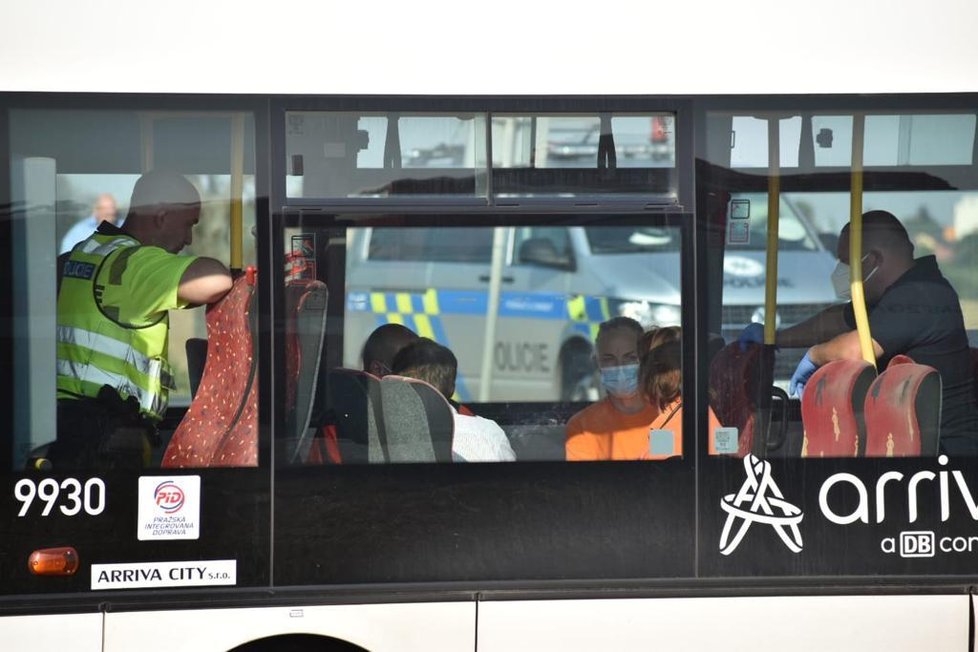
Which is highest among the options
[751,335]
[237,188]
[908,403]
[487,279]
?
[237,188]

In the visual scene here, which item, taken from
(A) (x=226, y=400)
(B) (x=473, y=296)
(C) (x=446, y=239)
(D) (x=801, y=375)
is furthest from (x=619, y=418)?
(B) (x=473, y=296)

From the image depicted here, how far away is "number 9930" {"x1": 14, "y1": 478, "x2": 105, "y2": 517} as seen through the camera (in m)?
4.03

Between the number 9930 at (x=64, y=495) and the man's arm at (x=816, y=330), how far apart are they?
7.87 ft

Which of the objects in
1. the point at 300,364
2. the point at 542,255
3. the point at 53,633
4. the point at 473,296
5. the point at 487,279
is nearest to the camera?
the point at 53,633

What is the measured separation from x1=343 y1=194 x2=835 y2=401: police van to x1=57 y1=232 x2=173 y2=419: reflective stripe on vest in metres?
0.66

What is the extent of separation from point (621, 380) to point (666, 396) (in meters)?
0.18

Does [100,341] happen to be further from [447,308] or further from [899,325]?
[899,325]

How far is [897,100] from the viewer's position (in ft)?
13.9

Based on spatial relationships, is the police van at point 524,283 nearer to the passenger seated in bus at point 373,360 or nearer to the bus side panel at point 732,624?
the passenger seated in bus at point 373,360

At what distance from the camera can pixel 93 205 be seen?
4094 mm

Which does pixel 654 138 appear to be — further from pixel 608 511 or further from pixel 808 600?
pixel 808 600
